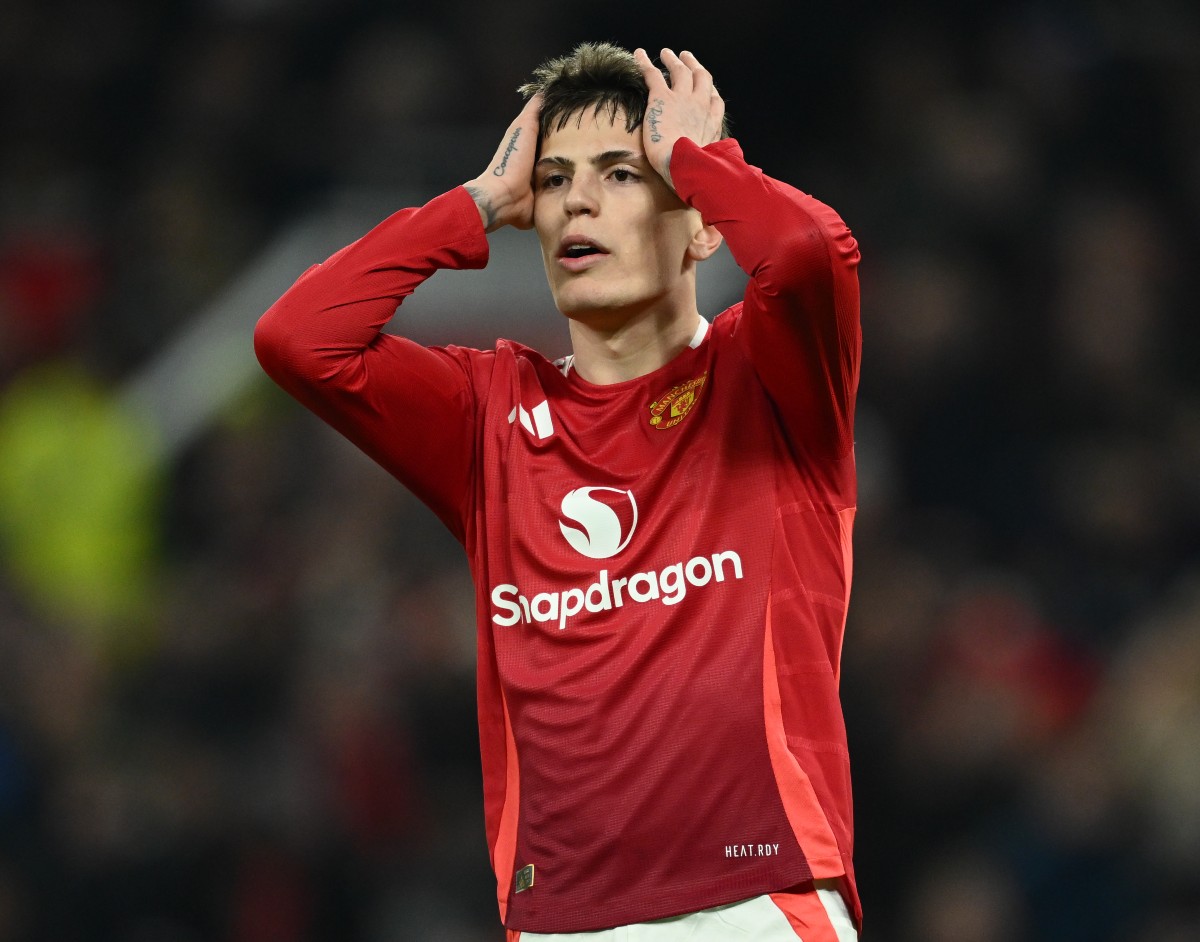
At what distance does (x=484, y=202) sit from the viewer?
3080 mm

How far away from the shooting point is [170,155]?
7820 mm

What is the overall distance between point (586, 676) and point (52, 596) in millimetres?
4700

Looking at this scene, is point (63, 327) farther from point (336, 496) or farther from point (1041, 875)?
point (1041, 875)

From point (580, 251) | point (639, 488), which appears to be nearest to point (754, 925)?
point (639, 488)

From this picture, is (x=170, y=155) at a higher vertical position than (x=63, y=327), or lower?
higher

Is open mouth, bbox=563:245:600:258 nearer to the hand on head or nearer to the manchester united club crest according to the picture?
the hand on head

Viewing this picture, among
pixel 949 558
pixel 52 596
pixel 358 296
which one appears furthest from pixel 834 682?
pixel 52 596

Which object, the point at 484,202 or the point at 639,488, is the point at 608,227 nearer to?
the point at 484,202

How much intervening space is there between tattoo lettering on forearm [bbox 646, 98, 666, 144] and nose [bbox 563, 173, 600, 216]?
14 centimetres

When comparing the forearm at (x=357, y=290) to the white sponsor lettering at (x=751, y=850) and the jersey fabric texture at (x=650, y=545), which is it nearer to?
the jersey fabric texture at (x=650, y=545)

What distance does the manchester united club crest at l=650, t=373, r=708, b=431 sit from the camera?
2.96m

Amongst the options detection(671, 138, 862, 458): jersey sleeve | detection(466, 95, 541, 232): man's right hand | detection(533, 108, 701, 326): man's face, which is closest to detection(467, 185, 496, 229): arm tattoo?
detection(466, 95, 541, 232): man's right hand

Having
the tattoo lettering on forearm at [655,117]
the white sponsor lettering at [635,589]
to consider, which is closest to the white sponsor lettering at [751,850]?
the white sponsor lettering at [635,589]

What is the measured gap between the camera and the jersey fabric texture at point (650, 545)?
2652 millimetres
